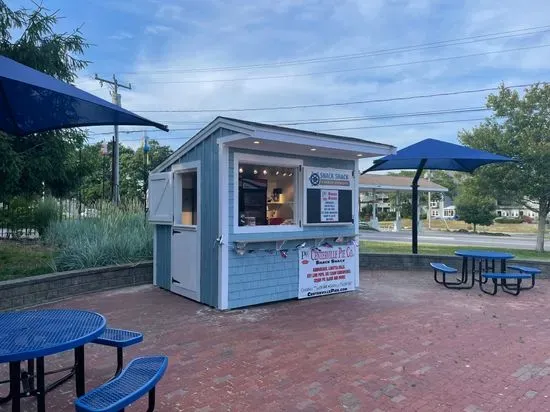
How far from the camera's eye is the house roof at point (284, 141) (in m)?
5.33

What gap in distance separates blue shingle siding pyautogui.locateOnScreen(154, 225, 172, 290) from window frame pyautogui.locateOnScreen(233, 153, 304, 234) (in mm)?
1664

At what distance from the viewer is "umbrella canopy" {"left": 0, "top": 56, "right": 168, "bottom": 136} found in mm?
3142

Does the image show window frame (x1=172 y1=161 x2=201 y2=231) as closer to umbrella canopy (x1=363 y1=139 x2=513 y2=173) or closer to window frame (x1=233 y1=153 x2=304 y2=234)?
window frame (x1=233 y1=153 x2=304 y2=234)

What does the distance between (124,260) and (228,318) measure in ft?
10.1

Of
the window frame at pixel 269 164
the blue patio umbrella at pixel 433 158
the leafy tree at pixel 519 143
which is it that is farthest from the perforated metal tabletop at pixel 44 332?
the leafy tree at pixel 519 143

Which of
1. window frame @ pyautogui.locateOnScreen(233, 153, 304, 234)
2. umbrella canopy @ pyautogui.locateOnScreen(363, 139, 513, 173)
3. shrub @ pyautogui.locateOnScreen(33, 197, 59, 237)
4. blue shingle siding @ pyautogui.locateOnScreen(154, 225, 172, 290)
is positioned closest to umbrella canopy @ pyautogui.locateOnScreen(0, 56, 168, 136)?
window frame @ pyautogui.locateOnScreen(233, 153, 304, 234)

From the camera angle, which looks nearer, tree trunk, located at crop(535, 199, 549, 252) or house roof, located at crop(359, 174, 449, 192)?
tree trunk, located at crop(535, 199, 549, 252)

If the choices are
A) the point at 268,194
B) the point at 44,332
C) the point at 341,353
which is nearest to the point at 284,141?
the point at 268,194

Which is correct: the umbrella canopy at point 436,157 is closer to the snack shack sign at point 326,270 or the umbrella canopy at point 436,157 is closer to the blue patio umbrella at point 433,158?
the blue patio umbrella at point 433,158

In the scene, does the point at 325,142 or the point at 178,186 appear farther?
the point at 178,186

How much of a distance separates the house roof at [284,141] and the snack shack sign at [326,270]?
1594mm

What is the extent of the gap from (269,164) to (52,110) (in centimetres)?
311

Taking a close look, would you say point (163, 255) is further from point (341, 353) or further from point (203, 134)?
point (341, 353)

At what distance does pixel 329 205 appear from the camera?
6738mm
